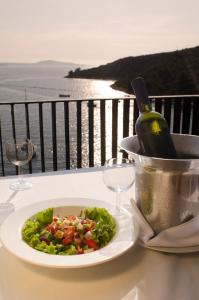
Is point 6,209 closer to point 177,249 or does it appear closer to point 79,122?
point 177,249

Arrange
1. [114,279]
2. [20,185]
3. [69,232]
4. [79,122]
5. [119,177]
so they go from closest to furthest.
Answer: [114,279] < [69,232] < [119,177] < [20,185] < [79,122]

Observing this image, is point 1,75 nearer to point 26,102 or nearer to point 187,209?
point 26,102

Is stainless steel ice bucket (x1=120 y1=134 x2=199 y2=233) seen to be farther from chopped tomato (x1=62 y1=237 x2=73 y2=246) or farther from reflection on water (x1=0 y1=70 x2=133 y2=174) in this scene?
reflection on water (x1=0 y1=70 x2=133 y2=174)

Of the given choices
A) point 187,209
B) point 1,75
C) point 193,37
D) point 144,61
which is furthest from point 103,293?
point 193,37

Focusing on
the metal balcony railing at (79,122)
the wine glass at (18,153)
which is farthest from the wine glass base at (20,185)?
the metal balcony railing at (79,122)

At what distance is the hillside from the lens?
4018mm

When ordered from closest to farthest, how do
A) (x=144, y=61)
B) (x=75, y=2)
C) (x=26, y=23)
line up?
(x=144, y=61) < (x=75, y=2) < (x=26, y=23)

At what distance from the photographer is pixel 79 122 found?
11.8 ft

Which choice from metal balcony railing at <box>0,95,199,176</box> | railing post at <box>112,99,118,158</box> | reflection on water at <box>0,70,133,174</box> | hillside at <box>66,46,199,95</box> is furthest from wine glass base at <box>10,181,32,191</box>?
railing post at <box>112,99,118,158</box>

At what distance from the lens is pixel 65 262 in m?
0.64

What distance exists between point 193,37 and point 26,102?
4509 millimetres

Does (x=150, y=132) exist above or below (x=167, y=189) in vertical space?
above

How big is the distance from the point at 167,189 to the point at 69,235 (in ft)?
0.89

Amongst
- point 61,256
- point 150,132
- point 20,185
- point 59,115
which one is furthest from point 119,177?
point 59,115
